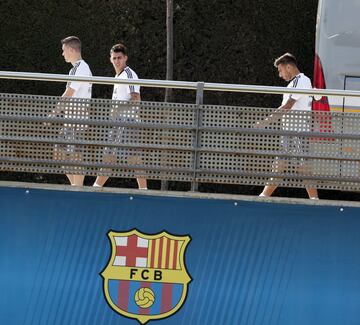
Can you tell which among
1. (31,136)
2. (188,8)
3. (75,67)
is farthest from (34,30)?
(31,136)

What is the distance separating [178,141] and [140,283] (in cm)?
116

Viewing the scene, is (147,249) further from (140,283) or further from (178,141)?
(178,141)

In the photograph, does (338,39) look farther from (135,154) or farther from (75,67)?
(135,154)

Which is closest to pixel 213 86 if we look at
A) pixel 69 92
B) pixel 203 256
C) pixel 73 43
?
pixel 203 256

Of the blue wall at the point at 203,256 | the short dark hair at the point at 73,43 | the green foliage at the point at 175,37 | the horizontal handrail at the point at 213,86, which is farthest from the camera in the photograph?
the green foliage at the point at 175,37

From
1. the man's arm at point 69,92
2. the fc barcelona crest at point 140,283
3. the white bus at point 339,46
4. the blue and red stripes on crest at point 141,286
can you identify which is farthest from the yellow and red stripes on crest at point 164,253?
the white bus at point 339,46

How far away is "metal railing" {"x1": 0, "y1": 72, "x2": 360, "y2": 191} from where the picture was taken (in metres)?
8.11

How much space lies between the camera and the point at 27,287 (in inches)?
322

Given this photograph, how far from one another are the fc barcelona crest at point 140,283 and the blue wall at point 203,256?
0.06 meters

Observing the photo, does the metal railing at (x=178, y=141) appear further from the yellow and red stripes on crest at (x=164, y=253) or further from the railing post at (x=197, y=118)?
the yellow and red stripes on crest at (x=164, y=253)

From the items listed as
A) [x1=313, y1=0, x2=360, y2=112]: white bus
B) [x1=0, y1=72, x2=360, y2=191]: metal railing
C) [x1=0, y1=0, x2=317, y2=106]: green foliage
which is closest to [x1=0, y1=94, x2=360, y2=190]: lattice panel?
[x1=0, y1=72, x2=360, y2=191]: metal railing

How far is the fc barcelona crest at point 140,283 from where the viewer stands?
26.8ft

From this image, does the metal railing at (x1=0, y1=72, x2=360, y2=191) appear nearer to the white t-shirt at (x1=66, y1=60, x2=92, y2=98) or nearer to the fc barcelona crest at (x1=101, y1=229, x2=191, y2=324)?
the fc barcelona crest at (x1=101, y1=229, x2=191, y2=324)

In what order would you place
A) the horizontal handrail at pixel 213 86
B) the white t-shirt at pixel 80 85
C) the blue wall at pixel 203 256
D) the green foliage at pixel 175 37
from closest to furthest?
the horizontal handrail at pixel 213 86, the blue wall at pixel 203 256, the white t-shirt at pixel 80 85, the green foliage at pixel 175 37
